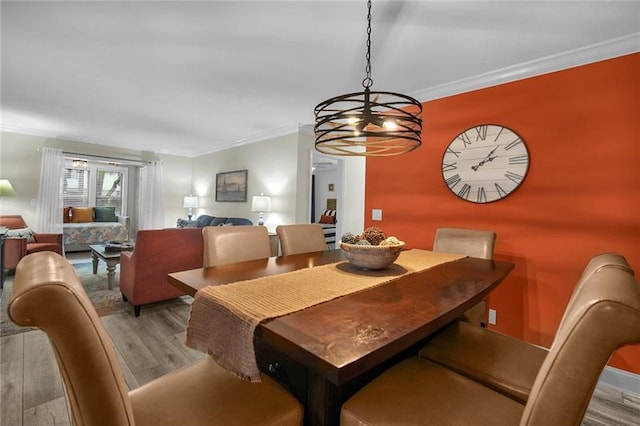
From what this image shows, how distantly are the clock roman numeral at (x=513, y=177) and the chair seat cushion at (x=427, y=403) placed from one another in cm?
193

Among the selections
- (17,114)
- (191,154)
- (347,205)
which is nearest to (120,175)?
(191,154)

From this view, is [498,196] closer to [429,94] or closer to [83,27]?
[429,94]

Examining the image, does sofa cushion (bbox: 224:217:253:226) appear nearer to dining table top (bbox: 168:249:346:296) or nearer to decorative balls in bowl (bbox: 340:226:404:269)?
dining table top (bbox: 168:249:346:296)

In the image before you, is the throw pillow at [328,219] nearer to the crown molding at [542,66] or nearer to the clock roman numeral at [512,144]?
the crown molding at [542,66]

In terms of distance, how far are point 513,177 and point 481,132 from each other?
478 millimetres

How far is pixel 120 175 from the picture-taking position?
25.7ft

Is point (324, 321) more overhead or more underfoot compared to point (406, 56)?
more underfoot

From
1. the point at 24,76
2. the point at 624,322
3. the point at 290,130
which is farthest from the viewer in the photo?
the point at 290,130

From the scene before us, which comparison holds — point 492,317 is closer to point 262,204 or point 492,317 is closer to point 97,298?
point 262,204

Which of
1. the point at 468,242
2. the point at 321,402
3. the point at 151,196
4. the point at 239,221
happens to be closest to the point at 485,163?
the point at 468,242

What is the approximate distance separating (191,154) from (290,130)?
3.42m

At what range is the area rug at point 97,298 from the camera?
261cm

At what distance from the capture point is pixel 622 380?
1975mm

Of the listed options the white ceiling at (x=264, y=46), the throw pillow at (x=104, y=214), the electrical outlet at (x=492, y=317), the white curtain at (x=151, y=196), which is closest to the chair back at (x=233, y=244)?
the white ceiling at (x=264, y=46)
